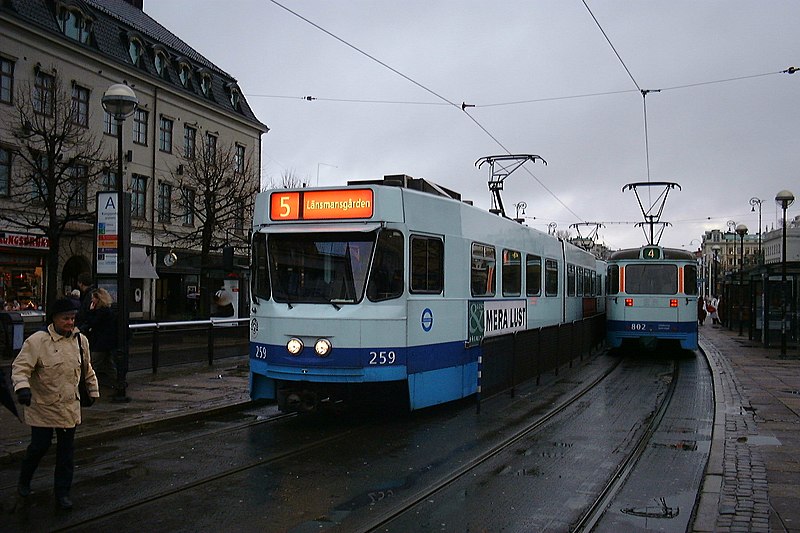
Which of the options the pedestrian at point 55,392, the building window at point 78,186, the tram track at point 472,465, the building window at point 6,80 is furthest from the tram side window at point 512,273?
the building window at point 6,80

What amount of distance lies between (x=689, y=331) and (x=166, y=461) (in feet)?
57.7

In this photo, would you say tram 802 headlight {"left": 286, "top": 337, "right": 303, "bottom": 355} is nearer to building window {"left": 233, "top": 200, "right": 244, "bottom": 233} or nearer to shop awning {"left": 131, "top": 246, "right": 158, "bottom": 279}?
building window {"left": 233, "top": 200, "right": 244, "bottom": 233}

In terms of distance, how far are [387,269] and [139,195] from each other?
32.0 meters

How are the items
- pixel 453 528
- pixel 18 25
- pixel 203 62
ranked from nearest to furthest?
pixel 453 528 < pixel 18 25 < pixel 203 62

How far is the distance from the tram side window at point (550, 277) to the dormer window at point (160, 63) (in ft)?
94.2

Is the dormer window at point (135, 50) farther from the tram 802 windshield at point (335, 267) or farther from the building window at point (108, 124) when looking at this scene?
the tram 802 windshield at point (335, 267)

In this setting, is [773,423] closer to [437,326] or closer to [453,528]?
[437,326]

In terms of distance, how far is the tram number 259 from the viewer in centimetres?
1017

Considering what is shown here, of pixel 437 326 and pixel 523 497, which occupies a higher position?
pixel 437 326

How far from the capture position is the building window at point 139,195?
128 ft

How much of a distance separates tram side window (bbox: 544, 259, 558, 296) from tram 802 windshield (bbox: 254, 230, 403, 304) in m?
8.51

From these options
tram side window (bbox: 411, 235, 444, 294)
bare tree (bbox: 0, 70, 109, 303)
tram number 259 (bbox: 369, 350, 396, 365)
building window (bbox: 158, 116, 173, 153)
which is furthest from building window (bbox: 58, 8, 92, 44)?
tram number 259 (bbox: 369, 350, 396, 365)

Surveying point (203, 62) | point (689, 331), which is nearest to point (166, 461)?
point (689, 331)

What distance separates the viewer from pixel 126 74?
37.8m
